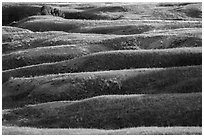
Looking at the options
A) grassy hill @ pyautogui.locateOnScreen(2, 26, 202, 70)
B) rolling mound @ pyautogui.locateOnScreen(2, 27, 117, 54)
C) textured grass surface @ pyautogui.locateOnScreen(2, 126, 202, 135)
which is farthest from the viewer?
rolling mound @ pyautogui.locateOnScreen(2, 27, 117, 54)

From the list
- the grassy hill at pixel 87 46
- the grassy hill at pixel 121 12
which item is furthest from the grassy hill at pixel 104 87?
the grassy hill at pixel 121 12

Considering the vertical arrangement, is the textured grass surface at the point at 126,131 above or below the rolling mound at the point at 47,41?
above

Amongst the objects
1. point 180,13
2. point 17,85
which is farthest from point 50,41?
point 180,13

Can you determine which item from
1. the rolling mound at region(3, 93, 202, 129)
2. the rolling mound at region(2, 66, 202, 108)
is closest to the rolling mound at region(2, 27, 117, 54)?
the rolling mound at region(2, 66, 202, 108)

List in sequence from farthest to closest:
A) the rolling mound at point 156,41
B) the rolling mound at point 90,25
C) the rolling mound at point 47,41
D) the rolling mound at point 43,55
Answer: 1. the rolling mound at point 90,25
2. the rolling mound at point 47,41
3. the rolling mound at point 156,41
4. the rolling mound at point 43,55

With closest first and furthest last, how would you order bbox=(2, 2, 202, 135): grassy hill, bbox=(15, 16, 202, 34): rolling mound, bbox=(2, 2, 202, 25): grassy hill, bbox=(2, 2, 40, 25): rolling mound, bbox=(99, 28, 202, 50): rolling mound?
1. bbox=(2, 2, 202, 135): grassy hill
2. bbox=(99, 28, 202, 50): rolling mound
3. bbox=(15, 16, 202, 34): rolling mound
4. bbox=(2, 2, 202, 25): grassy hill
5. bbox=(2, 2, 40, 25): rolling mound

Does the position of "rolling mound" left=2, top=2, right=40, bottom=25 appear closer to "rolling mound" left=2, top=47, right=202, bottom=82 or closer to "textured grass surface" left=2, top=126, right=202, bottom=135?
"rolling mound" left=2, top=47, right=202, bottom=82

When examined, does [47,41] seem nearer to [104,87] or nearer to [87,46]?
[87,46]

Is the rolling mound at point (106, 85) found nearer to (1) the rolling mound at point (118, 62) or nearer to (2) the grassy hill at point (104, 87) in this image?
(2) the grassy hill at point (104, 87)
